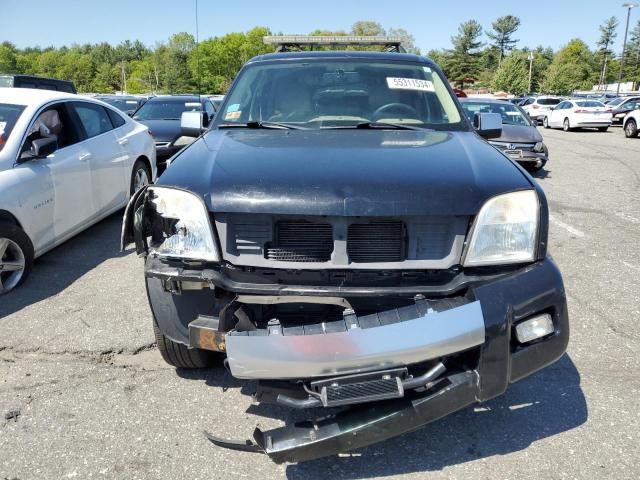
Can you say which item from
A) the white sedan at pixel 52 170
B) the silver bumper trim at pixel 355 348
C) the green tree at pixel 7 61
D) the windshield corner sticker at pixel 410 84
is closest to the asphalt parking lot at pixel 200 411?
the white sedan at pixel 52 170

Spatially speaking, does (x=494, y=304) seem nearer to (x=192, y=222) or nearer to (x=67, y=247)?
(x=192, y=222)

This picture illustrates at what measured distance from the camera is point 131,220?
258 centimetres

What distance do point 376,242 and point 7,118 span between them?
402 cm

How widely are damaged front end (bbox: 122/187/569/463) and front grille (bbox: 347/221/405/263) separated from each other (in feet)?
0.26

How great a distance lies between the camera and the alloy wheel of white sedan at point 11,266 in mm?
4289

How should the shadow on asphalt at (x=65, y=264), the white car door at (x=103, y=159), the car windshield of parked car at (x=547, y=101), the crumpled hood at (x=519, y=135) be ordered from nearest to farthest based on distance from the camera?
the shadow on asphalt at (x=65, y=264) < the white car door at (x=103, y=159) < the crumpled hood at (x=519, y=135) < the car windshield of parked car at (x=547, y=101)

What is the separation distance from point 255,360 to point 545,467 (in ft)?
4.57

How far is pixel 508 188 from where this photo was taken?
2.26 metres

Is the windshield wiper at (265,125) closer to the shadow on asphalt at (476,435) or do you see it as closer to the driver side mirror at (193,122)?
the driver side mirror at (193,122)

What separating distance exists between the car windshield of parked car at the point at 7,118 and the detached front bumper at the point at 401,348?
316 cm

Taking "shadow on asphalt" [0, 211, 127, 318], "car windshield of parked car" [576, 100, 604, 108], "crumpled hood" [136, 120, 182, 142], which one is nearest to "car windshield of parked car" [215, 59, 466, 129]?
"shadow on asphalt" [0, 211, 127, 318]

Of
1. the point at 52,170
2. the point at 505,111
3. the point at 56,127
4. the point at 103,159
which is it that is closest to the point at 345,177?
the point at 52,170

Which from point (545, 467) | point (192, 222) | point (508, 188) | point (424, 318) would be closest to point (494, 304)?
point (424, 318)

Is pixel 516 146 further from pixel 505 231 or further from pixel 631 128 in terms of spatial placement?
pixel 631 128
